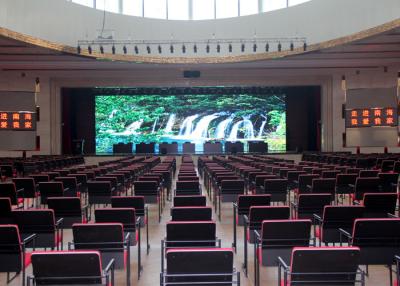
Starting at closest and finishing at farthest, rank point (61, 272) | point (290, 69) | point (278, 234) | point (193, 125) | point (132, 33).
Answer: point (61, 272) < point (278, 234) < point (132, 33) < point (290, 69) < point (193, 125)

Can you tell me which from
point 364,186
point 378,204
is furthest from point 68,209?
point 364,186

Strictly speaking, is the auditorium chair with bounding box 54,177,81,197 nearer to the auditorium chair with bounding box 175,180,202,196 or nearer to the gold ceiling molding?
the auditorium chair with bounding box 175,180,202,196

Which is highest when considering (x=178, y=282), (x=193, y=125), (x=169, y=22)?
(x=169, y=22)

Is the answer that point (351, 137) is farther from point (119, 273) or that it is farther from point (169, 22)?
point (119, 273)

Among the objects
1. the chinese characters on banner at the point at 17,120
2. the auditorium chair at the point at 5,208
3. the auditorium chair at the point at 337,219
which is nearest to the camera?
the auditorium chair at the point at 337,219

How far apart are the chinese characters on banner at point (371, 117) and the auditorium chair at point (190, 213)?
22960 mm

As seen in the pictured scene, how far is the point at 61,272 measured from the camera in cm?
356

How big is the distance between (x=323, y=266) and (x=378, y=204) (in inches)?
136

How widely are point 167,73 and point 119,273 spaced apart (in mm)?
23903

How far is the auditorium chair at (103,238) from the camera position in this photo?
4773 millimetres

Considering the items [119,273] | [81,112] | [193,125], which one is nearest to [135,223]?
[119,273]

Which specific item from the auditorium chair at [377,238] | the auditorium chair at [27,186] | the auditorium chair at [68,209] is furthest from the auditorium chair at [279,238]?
the auditorium chair at [27,186]

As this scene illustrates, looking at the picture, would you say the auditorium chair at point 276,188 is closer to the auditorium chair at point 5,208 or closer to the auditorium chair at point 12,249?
the auditorium chair at point 5,208

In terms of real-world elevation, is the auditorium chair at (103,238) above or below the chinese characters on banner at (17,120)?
below
